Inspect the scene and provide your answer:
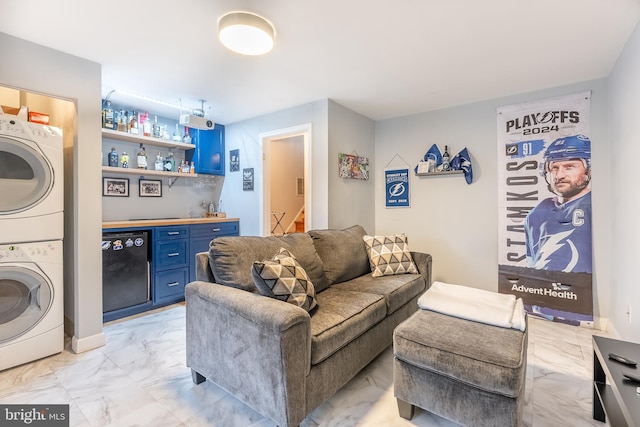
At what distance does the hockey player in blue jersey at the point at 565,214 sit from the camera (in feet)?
9.66

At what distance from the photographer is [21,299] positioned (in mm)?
2195

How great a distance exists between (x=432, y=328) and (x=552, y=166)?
2549 millimetres

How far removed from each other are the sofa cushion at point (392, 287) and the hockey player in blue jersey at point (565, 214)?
1393 mm

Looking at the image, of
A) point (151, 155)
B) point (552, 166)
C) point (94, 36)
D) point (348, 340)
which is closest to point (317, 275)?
point (348, 340)

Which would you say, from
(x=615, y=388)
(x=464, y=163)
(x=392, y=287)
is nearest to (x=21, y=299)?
(x=392, y=287)

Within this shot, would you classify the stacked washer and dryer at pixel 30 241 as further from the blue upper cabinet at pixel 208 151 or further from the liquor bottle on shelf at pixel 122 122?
the blue upper cabinet at pixel 208 151

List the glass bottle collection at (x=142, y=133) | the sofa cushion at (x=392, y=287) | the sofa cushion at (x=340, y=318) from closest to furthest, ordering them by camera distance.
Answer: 1. the sofa cushion at (x=340, y=318)
2. the sofa cushion at (x=392, y=287)
3. the glass bottle collection at (x=142, y=133)

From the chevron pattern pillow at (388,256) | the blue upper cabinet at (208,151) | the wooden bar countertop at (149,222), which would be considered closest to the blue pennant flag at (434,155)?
the chevron pattern pillow at (388,256)

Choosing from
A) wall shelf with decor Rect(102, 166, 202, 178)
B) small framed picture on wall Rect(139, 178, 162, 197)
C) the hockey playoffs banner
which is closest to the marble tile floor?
the hockey playoffs banner

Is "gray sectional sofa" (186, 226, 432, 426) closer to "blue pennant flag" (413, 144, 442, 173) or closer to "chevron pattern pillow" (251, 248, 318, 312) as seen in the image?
"chevron pattern pillow" (251, 248, 318, 312)

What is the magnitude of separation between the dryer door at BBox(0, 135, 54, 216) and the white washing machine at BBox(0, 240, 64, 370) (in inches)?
12.4

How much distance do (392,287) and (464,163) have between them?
1.97m

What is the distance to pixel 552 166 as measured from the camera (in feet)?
10.1

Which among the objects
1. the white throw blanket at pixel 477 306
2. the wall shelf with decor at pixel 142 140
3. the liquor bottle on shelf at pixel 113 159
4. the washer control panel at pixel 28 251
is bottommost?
the white throw blanket at pixel 477 306
